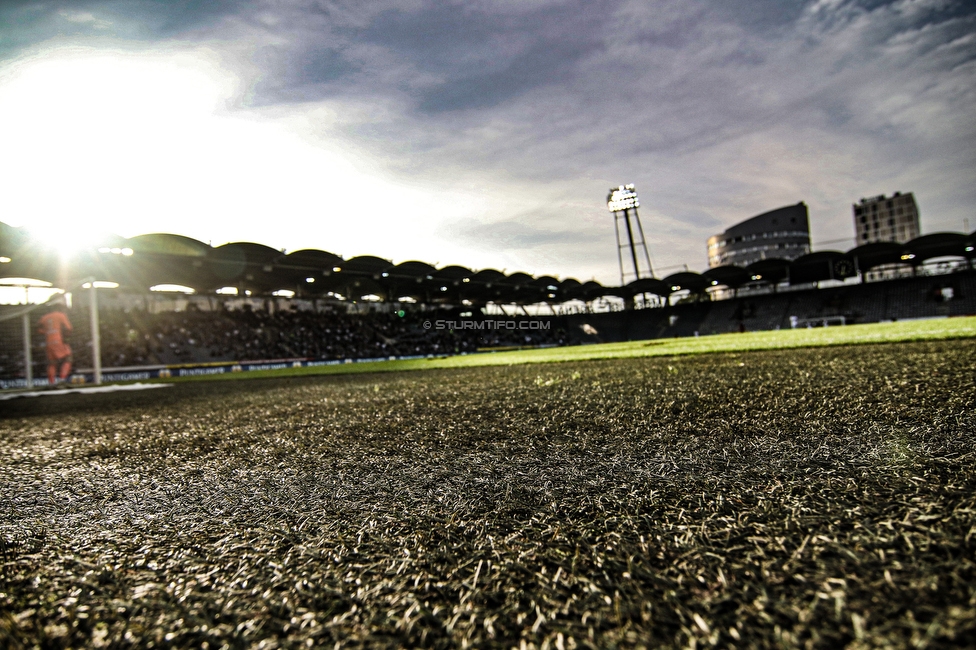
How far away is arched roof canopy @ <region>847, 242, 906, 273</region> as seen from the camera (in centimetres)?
3834

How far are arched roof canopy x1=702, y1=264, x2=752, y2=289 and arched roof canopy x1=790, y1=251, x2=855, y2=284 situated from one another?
396 cm

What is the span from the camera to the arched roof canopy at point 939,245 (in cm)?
3641

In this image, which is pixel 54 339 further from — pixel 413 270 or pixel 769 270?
pixel 769 270

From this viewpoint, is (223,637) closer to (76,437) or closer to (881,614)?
(881,614)

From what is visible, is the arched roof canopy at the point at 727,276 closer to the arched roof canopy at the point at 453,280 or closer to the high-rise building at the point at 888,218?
the arched roof canopy at the point at 453,280

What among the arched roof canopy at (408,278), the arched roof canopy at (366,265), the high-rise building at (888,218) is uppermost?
the high-rise building at (888,218)

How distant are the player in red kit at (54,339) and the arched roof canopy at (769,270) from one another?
153ft

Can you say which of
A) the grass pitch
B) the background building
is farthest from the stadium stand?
the background building

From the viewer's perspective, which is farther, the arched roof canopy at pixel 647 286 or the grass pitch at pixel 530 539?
the arched roof canopy at pixel 647 286

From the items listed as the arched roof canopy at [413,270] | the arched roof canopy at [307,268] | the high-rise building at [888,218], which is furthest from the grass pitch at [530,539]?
the high-rise building at [888,218]

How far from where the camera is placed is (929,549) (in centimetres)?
86

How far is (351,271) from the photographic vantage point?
34.6m

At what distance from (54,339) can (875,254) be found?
5392 centimetres

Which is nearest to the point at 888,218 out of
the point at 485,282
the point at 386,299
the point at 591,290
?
the point at 591,290
